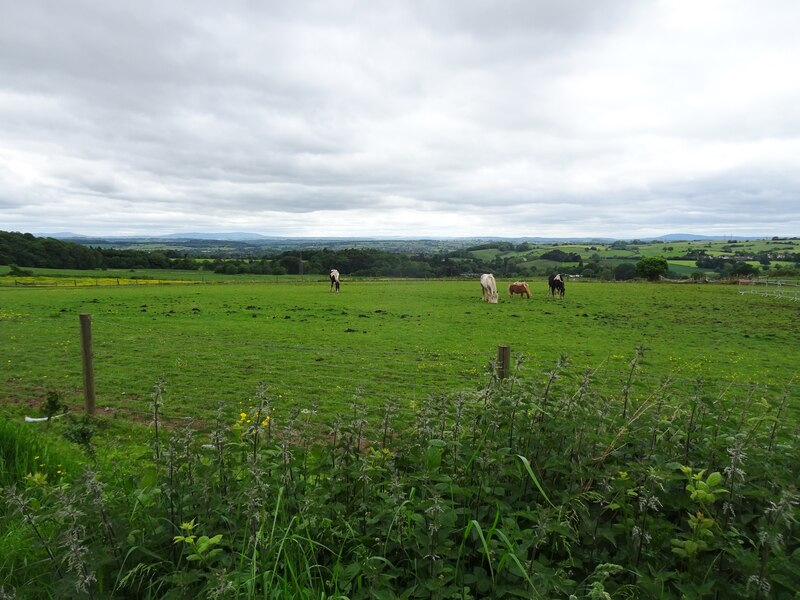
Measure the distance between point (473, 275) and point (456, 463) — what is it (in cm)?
5931

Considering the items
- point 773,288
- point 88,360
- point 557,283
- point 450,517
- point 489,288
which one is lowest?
point 773,288

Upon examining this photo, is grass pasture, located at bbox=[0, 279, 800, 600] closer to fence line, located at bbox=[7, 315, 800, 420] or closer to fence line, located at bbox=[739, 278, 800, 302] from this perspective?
fence line, located at bbox=[7, 315, 800, 420]

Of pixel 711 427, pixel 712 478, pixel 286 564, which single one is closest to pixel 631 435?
pixel 711 427

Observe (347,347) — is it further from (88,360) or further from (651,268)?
(651,268)

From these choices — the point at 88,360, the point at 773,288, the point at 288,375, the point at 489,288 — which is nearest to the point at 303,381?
the point at 288,375

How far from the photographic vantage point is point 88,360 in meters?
7.34

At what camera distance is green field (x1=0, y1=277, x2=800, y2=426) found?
9078mm

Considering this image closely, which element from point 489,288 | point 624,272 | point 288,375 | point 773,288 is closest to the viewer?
point 288,375

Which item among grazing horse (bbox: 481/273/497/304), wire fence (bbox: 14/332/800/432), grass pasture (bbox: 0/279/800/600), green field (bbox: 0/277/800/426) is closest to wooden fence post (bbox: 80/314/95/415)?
wire fence (bbox: 14/332/800/432)

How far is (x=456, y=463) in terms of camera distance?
3145mm

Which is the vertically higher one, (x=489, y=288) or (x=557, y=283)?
(x=557, y=283)

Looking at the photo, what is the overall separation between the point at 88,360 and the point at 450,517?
6926 millimetres

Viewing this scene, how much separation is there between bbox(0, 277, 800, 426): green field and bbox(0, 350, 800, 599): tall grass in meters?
0.71

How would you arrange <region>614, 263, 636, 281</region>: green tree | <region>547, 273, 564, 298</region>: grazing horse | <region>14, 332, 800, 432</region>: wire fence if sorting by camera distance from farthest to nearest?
1. <region>614, 263, 636, 281</region>: green tree
2. <region>547, 273, 564, 298</region>: grazing horse
3. <region>14, 332, 800, 432</region>: wire fence
